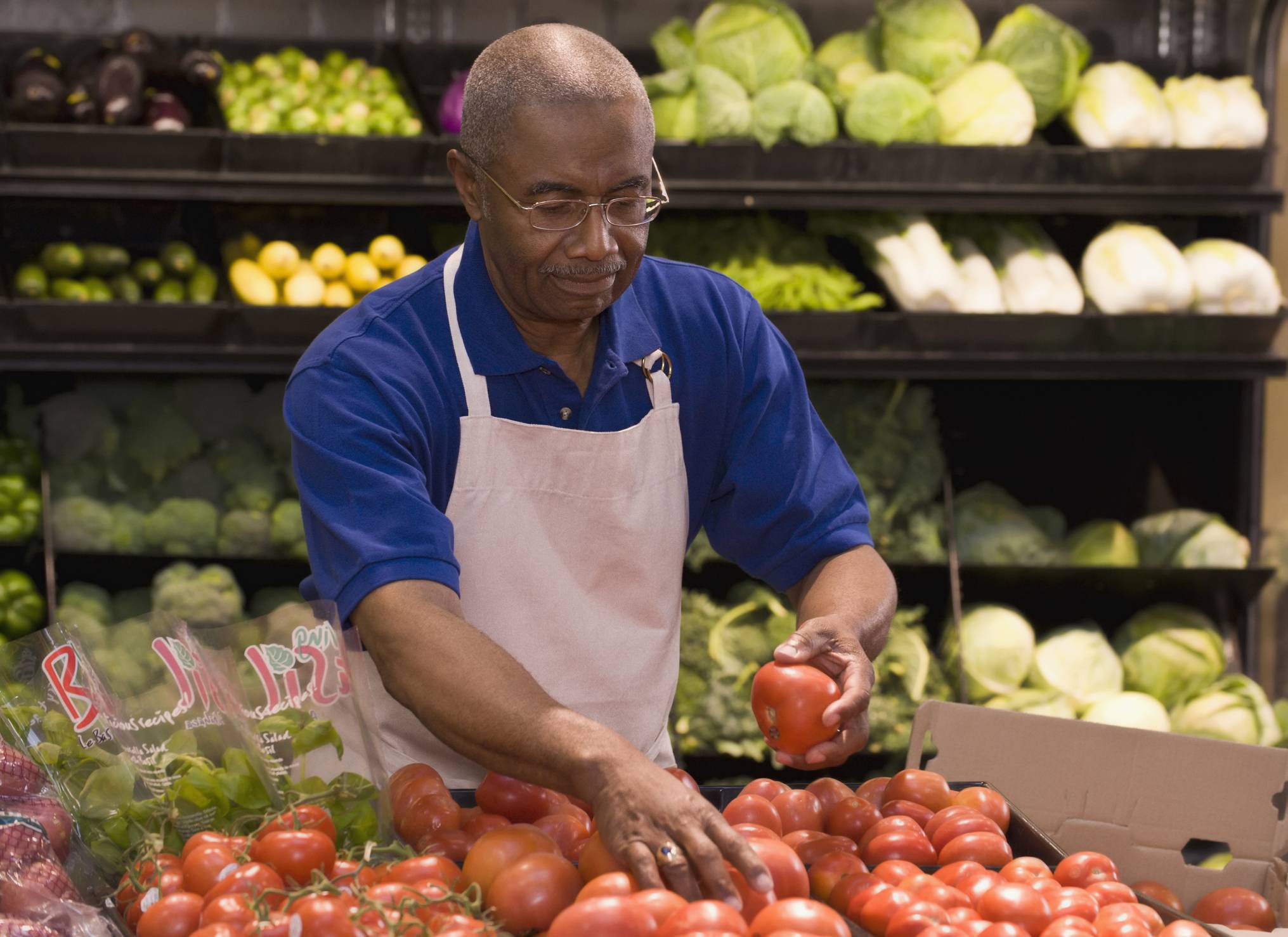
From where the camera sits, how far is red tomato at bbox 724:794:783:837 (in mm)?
1655

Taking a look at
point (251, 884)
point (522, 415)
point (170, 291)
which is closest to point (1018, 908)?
point (251, 884)

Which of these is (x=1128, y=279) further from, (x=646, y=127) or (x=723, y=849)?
(x=723, y=849)

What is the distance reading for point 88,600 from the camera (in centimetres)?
383

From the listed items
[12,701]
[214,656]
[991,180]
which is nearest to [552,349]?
[214,656]

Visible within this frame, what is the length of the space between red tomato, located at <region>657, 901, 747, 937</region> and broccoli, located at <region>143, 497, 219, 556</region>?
292cm

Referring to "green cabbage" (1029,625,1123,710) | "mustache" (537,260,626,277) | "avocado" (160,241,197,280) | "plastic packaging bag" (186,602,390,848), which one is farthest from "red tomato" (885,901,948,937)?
"avocado" (160,241,197,280)

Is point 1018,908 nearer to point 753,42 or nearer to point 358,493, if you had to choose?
point 358,493

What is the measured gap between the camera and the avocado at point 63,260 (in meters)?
3.79

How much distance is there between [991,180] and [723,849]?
9.08 feet

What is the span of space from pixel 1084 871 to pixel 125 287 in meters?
3.11

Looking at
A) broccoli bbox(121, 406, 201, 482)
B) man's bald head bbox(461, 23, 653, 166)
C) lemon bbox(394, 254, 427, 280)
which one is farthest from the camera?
broccoli bbox(121, 406, 201, 482)

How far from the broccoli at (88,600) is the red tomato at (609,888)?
2.86m

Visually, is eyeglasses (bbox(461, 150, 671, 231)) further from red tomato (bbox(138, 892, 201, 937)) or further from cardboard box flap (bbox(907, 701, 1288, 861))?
red tomato (bbox(138, 892, 201, 937))

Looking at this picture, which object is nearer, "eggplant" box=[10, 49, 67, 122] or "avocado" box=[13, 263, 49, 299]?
"eggplant" box=[10, 49, 67, 122]
